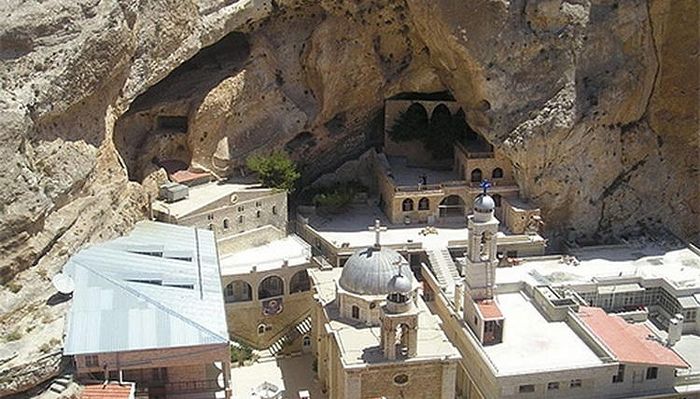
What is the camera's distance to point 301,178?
49.1 m

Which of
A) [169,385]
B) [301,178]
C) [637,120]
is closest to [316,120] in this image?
[301,178]

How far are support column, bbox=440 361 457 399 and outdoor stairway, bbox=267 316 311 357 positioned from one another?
9980mm

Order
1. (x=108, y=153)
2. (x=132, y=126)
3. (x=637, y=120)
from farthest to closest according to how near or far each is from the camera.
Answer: (x=637, y=120) < (x=132, y=126) < (x=108, y=153)

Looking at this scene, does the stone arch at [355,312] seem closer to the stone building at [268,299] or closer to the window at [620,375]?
the stone building at [268,299]

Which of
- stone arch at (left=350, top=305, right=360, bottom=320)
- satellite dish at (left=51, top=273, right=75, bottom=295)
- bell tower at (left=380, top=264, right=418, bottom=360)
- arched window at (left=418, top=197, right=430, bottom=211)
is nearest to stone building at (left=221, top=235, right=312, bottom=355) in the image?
stone arch at (left=350, top=305, right=360, bottom=320)

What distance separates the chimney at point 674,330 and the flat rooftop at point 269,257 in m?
16.9

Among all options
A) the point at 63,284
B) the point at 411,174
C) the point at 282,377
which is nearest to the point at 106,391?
the point at 63,284

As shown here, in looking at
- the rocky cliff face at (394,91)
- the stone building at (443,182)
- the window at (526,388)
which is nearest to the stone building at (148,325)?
the rocky cliff face at (394,91)

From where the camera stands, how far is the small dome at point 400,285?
102ft

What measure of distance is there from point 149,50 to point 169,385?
1660cm

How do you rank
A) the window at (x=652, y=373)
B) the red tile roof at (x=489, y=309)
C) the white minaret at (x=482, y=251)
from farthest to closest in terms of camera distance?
1. the white minaret at (x=482, y=251)
2. the red tile roof at (x=489, y=309)
3. the window at (x=652, y=373)

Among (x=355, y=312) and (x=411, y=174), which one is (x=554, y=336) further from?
(x=411, y=174)

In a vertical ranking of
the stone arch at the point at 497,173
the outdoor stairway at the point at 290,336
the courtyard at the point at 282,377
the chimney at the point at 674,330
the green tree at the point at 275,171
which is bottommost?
the courtyard at the point at 282,377

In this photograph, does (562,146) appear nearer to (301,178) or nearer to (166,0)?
(301,178)
